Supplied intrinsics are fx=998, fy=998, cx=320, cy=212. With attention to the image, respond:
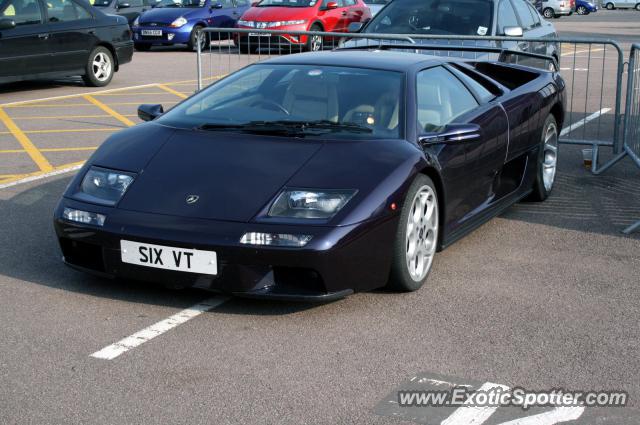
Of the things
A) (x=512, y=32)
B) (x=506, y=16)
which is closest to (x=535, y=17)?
(x=506, y=16)

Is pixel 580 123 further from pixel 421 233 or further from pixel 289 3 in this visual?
pixel 289 3

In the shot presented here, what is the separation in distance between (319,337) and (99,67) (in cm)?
1136

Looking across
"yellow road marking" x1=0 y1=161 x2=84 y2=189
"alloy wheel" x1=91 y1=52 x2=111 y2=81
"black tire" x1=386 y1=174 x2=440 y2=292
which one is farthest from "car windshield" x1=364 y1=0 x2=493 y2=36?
"black tire" x1=386 y1=174 x2=440 y2=292

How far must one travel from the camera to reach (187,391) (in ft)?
13.6

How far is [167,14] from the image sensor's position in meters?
22.9

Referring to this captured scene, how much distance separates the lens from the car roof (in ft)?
20.5

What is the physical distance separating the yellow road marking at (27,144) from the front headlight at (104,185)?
356 cm

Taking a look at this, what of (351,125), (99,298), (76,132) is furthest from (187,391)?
(76,132)

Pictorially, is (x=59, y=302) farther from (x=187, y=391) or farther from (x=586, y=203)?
(x=586, y=203)

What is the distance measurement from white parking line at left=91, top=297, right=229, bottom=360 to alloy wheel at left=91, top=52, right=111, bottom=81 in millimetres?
10567

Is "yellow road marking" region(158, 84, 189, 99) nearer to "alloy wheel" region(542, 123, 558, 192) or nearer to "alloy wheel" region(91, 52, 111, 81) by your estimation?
"alloy wheel" region(91, 52, 111, 81)

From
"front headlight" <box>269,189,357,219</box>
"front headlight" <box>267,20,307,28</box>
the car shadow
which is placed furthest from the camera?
"front headlight" <box>267,20,307,28</box>

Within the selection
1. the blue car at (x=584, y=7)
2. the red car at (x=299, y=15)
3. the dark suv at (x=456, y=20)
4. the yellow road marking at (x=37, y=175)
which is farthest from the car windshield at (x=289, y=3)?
the blue car at (x=584, y=7)

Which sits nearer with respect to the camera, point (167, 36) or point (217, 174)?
point (217, 174)
